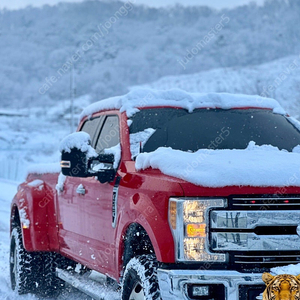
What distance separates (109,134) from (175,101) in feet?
2.01

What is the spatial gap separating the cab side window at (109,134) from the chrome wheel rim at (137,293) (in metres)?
1.33

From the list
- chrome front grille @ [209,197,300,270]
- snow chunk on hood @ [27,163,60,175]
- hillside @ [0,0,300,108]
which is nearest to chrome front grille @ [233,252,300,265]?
chrome front grille @ [209,197,300,270]

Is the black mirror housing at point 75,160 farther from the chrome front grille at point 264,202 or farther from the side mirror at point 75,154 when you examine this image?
the chrome front grille at point 264,202

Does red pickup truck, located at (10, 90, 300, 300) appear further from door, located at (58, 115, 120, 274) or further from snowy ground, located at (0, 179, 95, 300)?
snowy ground, located at (0, 179, 95, 300)

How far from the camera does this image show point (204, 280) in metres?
3.13

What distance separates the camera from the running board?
171 inches

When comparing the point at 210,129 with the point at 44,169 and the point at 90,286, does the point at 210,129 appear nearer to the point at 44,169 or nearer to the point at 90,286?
the point at 90,286

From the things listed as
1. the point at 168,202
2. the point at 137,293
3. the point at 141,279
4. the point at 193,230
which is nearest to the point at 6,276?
the point at 137,293

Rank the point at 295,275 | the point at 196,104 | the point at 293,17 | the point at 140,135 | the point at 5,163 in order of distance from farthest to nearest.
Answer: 1. the point at 293,17
2. the point at 5,163
3. the point at 196,104
4. the point at 140,135
5. the point at 295,275

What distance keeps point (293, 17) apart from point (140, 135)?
528 ft

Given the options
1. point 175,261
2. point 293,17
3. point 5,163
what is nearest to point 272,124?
point 175,261

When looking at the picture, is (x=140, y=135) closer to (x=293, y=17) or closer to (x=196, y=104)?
(x=196, y=104)

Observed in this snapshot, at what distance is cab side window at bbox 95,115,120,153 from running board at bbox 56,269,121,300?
3.59ft

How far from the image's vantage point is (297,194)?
3275mm
